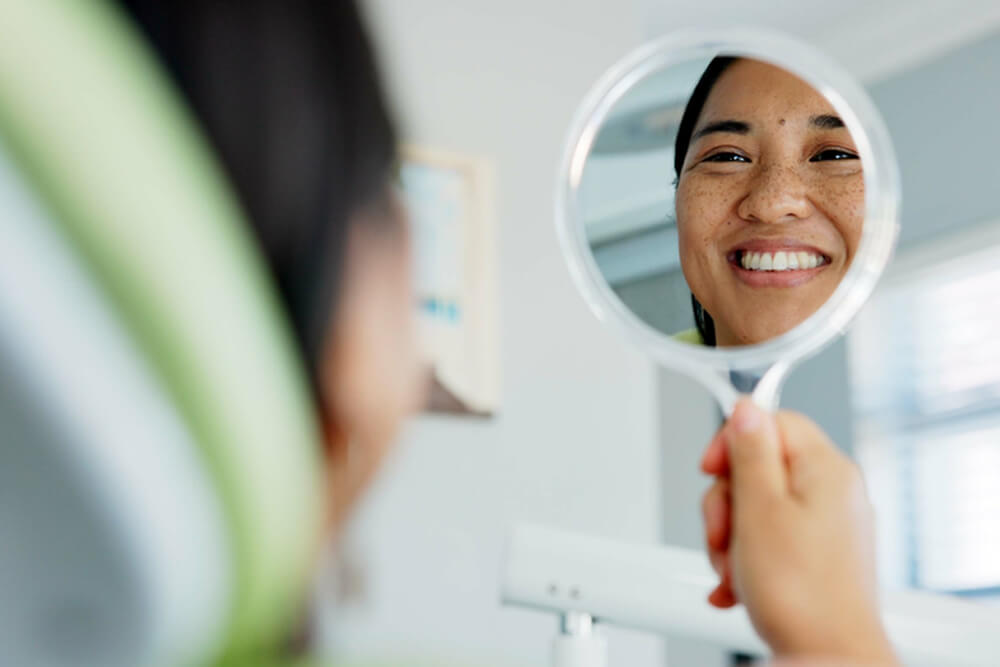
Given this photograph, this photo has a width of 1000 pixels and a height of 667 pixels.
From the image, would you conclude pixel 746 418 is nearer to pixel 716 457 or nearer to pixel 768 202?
pixel 716 457

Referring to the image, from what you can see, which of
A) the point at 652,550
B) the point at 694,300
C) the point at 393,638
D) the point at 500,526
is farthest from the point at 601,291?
the point at 500,526

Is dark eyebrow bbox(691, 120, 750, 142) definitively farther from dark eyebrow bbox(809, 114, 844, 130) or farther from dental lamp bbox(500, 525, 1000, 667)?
dental lamp bbox(500, 525, 1000, 667)

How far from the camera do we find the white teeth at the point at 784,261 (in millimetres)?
622

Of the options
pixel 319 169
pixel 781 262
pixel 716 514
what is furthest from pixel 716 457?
pixel 319 169

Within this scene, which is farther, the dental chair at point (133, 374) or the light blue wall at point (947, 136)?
the light blue wall at point (947, 136)

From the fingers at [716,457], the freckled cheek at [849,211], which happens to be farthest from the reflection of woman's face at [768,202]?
the fingers at [716,457]

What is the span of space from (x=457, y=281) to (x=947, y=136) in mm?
1471

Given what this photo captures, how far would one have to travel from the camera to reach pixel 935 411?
11.0 feet

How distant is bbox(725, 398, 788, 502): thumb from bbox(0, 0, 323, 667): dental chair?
0.93 feet

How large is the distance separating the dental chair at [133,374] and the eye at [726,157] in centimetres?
47

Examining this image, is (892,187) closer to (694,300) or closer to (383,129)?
(694,300)

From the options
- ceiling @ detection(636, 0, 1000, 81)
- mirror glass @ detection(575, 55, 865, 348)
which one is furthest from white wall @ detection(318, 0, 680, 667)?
mirror glass @ detection(575, 55, 865, 348)

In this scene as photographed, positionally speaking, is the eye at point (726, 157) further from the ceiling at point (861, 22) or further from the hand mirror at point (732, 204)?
the ceiling at point (861, 22)

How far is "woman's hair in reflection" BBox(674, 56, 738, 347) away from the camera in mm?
617
